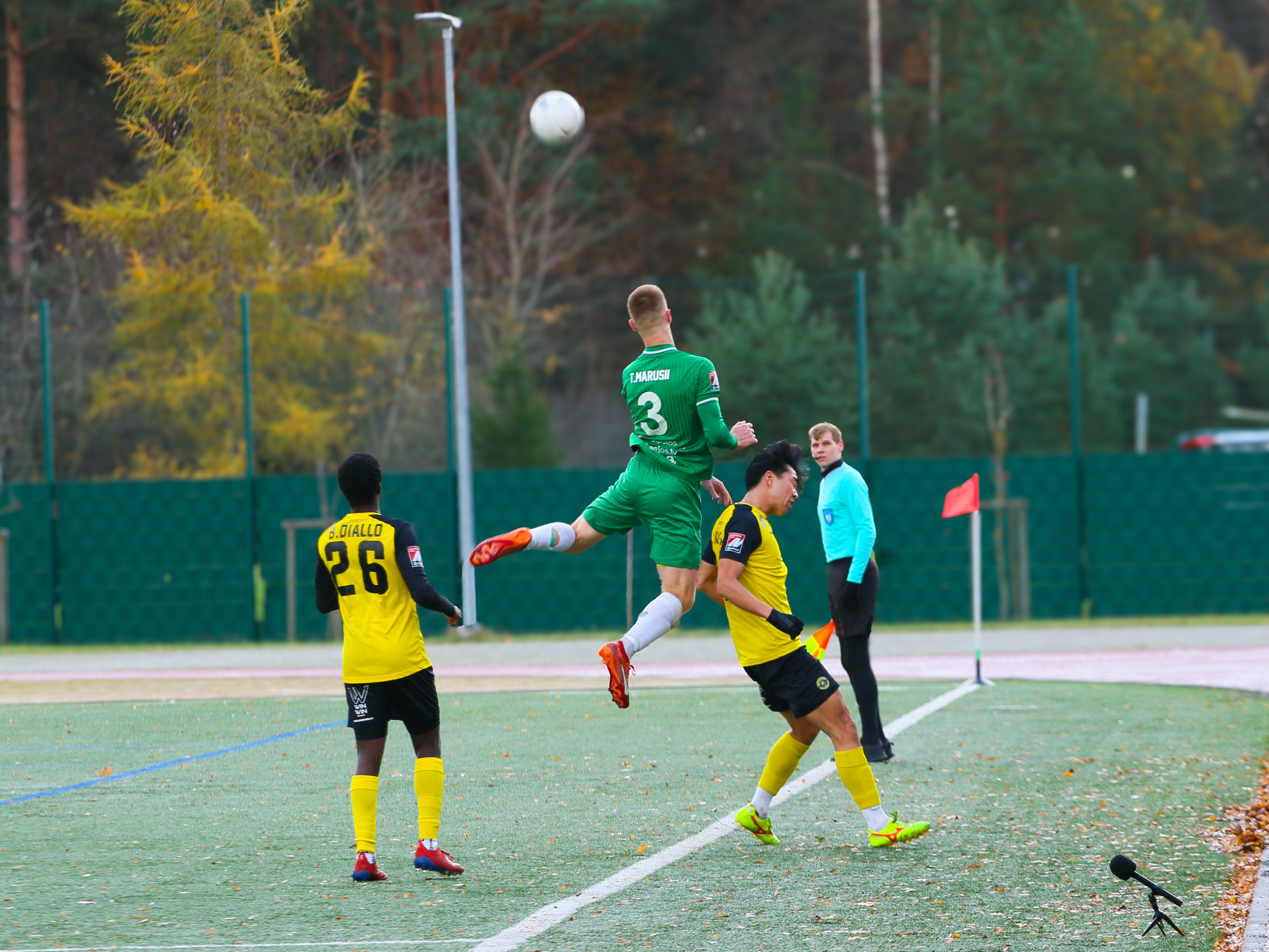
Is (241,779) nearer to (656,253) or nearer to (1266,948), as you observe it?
(1266,948)

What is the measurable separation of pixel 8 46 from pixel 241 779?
887 inches

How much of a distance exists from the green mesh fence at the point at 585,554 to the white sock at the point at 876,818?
16311 millimetres

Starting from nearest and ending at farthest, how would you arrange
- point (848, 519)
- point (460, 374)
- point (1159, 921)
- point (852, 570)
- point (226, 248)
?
point (1159, 921) < point (852, 570) < point (848, 519) < point (226, 248) < point (460, 374)

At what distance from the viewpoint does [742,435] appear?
7855mm

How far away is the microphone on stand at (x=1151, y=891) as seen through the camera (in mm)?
5684

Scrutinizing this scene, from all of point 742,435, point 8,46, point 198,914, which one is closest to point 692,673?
point 742,435

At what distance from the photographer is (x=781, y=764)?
7801mm

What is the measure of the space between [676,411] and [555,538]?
2.90ft

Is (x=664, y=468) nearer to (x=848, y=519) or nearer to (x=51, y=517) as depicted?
(x=848, y=519)

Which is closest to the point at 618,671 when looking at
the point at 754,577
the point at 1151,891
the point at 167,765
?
the point at 754,577

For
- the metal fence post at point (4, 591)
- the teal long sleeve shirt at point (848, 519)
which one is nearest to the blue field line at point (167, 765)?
the teal long sleeve shirt at point (848, 519)

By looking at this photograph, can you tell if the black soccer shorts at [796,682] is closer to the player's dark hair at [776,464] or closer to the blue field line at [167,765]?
the player's dark hair at [776,464]

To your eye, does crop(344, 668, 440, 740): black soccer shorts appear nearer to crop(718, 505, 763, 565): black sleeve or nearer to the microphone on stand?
crop(718, 505, 763, 565): black sleeve

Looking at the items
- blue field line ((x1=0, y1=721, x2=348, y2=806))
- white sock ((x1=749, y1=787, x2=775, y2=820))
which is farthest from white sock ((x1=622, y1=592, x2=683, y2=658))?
blue field line ((x1=0, y1=721, x2=348, y2=806))
